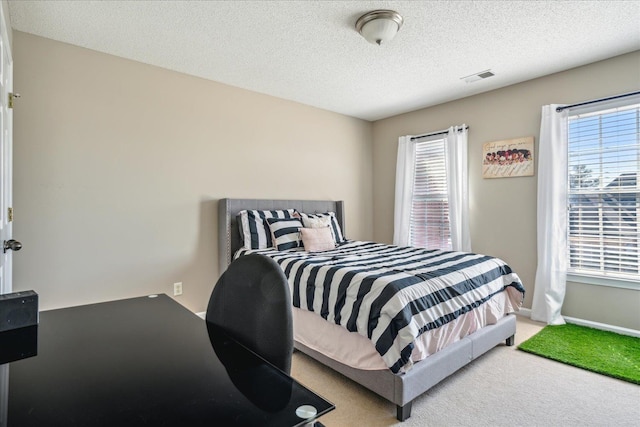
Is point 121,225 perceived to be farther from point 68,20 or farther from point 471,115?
point 471,115

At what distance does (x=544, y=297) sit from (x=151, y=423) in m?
3.76

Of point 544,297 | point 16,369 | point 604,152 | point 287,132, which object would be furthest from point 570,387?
point 287,132

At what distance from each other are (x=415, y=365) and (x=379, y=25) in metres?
2.25

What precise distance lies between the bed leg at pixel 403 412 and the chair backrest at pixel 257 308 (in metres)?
1.21

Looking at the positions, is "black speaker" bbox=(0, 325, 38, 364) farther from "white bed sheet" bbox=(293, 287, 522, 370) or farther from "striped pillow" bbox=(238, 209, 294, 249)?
"striped pillow" bbox=(238, 209, 294, 249)

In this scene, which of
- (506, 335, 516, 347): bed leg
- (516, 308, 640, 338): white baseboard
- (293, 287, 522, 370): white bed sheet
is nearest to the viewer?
(293, 287, 522, 370): white bed sheet

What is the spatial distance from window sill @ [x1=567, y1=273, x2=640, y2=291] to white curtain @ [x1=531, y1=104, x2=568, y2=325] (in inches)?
4.0

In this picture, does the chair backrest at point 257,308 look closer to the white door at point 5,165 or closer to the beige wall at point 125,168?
the white door at point 5,165

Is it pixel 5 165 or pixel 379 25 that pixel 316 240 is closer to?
pixel 379 25

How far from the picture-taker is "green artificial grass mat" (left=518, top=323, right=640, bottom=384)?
2359mm

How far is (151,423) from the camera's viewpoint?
59 centimetres

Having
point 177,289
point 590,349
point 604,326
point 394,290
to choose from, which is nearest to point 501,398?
point 394,290

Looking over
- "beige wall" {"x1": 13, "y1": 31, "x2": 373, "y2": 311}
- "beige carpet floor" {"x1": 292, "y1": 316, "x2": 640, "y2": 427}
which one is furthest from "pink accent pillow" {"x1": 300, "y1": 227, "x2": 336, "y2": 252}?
"beige carpet floor" {"x1": 292, "y1": 316, "x2": 640, "y2": 427}

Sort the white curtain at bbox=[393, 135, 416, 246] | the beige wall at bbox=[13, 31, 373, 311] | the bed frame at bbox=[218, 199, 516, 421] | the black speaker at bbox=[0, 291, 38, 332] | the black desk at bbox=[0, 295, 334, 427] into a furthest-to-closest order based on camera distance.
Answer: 1. the white curtain at bbox=[393, 135, 416, 246]
2. the beige wall at bbox=[13, 31, 373, 311]
3. the bed frame at bbox=[218, 199, 516, 421]
4. the black speaker at bbox=[0, 291, 38, 332]
5. the black desk at bbox=[0, 295, 334, 427]
